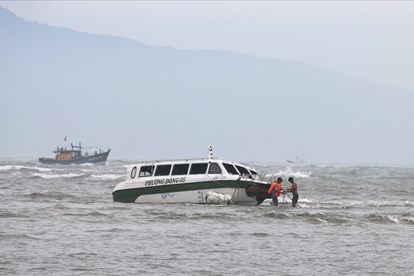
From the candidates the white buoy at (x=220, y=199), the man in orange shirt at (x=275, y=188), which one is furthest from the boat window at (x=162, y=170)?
the man in orange shirt at (x=275, y=188)

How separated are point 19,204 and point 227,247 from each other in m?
16.0

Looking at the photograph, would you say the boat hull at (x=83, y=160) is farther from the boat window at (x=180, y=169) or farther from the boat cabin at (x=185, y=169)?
the boat window at (x=180, y=169)

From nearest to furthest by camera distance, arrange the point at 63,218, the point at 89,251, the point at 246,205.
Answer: the point at 89,251 < the point at 63,218 < the point at 246,205

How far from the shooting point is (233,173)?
33.8 metres

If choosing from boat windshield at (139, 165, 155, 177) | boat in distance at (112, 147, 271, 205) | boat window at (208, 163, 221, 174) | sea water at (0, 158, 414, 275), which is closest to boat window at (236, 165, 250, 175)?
boat in distance at (112, 147, 271, 205)

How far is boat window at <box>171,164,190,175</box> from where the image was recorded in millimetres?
33594

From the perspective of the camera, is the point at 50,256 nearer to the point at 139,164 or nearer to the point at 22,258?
the point at 22,258

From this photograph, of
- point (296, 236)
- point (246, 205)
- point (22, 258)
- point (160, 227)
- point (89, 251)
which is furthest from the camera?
point (246, 205)

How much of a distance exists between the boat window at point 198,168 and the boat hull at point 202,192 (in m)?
0.55

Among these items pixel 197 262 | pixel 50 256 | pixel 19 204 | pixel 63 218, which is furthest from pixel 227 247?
pixel 19 204

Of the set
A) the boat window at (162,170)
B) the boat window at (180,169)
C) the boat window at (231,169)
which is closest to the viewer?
the boat window at (180,169)

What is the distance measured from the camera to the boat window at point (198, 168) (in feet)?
109

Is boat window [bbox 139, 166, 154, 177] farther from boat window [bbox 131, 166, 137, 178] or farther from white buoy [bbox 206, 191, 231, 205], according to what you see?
white buoy [bbox 206, 191, 231, 205]

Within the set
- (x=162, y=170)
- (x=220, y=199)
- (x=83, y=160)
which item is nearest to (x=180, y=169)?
(x=162, y=170)
